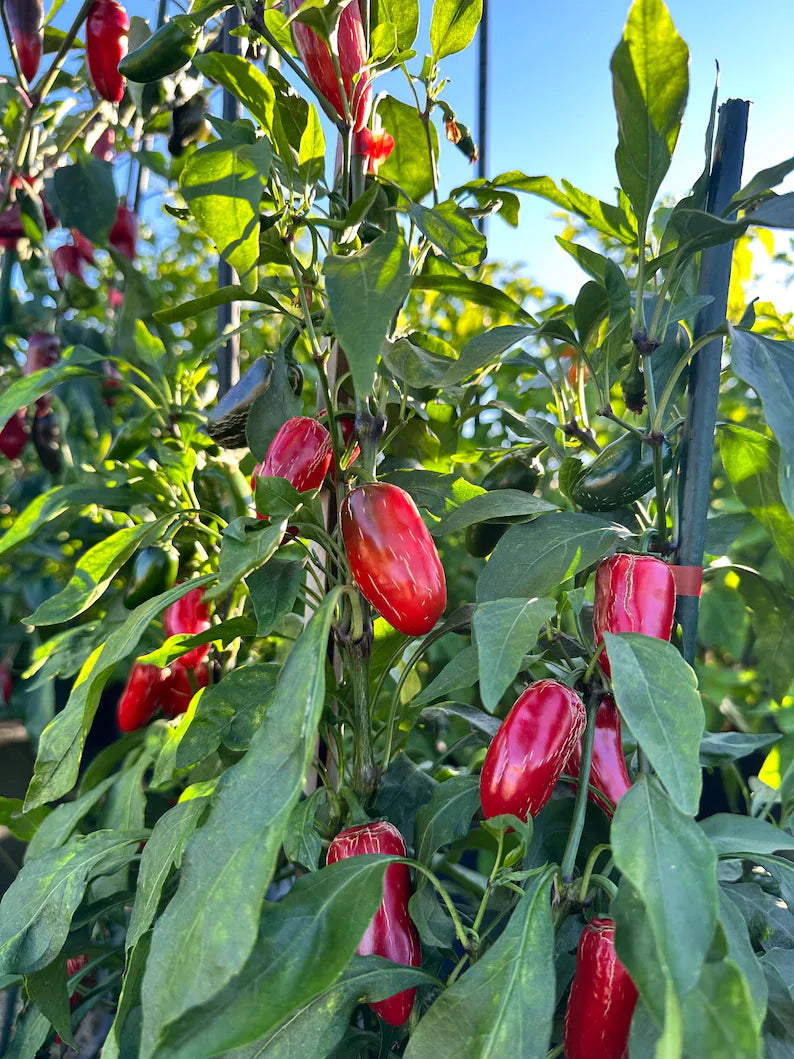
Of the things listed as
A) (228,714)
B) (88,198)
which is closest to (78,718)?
(228,714)

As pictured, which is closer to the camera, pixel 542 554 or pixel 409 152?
pixel 542 554

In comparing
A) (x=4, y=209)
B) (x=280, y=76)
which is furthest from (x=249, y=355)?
(x=280, y=76)

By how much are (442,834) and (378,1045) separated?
131 millimetres

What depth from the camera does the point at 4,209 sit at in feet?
3.62

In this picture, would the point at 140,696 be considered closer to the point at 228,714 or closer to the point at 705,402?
the point at 228,714

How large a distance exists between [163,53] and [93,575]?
0.33 metres

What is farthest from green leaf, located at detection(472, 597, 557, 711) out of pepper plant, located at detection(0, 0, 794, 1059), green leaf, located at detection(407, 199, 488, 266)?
green leaf, located at detection(407, 199, 488, 266)

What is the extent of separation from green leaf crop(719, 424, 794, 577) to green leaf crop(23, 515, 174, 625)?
37 cm

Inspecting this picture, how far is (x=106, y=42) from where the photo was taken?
3.00ft

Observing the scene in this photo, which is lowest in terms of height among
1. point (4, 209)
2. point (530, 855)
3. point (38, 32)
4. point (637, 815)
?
point (530, 855)

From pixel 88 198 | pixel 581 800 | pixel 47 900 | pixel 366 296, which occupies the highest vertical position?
pixel 88 198

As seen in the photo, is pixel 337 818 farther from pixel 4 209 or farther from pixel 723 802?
pixel 4 209

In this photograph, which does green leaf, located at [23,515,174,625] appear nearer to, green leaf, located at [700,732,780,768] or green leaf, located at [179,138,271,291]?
green leaf, located at [179,138,271,291]

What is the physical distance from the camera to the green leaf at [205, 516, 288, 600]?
375mm
